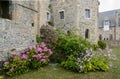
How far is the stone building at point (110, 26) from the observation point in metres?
45.7

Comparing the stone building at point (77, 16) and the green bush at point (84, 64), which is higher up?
the stone building at point (77, 16)

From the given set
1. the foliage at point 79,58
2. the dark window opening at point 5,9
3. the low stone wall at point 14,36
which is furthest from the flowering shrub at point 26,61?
the dark window opening at point 5,9

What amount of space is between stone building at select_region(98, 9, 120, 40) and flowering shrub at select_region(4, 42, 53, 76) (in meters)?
36.0

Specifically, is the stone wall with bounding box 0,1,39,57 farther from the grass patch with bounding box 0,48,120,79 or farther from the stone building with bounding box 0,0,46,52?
the grass patch with bounding box 0,48,120,79

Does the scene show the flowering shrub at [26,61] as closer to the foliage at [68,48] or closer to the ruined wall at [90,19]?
the foliage at [68,48]

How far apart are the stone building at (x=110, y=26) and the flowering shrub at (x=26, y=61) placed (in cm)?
3598

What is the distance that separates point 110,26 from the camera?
1850 inches

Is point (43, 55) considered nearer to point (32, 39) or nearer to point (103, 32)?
point (32, 39)

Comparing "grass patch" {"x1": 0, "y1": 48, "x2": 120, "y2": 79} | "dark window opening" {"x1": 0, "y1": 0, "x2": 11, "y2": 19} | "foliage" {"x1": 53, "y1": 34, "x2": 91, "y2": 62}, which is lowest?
"grass patch" {"x1": 0, "y1": 48, "x2": 120, "y2": 79}

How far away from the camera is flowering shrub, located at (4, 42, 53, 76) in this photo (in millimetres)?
10906

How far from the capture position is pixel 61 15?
28547 millimetres

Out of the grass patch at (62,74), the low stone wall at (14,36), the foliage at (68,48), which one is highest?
the low stone wall at (14,36)

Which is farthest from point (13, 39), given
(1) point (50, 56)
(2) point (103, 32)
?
(2) point (103, 32)

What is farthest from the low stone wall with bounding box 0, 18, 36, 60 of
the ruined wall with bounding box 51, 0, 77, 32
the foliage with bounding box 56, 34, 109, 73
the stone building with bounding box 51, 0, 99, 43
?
the ruined wall with bounding box 51, 0, 77, 32
